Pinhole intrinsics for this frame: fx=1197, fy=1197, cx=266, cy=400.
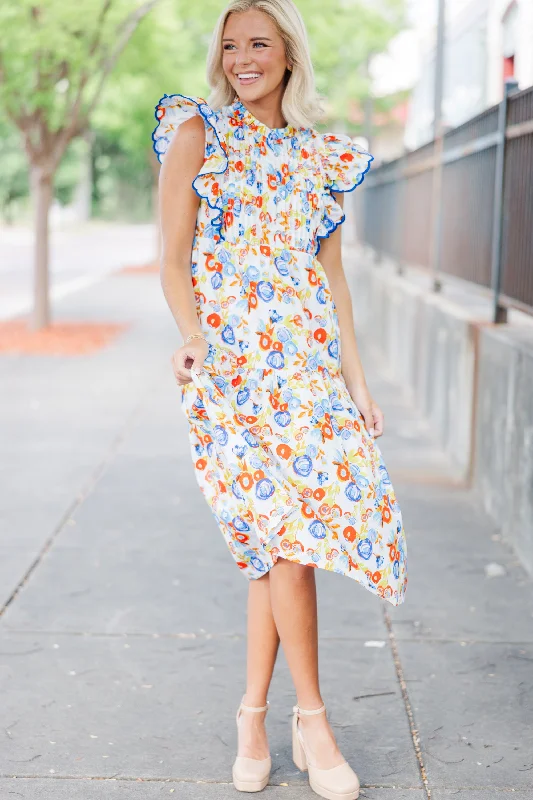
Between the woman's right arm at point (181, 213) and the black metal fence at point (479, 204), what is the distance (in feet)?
8.92

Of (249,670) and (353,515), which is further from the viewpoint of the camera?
(249,670)

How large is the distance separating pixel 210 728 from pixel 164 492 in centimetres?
286

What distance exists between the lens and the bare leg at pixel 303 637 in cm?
301

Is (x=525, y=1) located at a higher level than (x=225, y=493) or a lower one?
higher

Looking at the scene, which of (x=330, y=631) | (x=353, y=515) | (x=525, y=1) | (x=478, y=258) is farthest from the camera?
(x=525, y=1)

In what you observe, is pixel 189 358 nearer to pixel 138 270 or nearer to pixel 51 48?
pixel 51 48

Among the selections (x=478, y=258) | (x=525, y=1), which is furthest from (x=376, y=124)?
(x=478, y=258)

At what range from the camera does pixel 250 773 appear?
10.1 ft

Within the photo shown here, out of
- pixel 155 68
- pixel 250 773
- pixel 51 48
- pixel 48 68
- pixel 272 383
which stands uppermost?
pixel 155 68

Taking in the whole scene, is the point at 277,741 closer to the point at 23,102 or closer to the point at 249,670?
the point at 249,670

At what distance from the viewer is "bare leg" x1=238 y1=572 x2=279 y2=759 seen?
10.2 ft

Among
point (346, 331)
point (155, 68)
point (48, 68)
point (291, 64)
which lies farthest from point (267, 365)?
point (155, 68)

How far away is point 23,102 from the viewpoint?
1259cm

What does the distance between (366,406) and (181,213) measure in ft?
2.46
